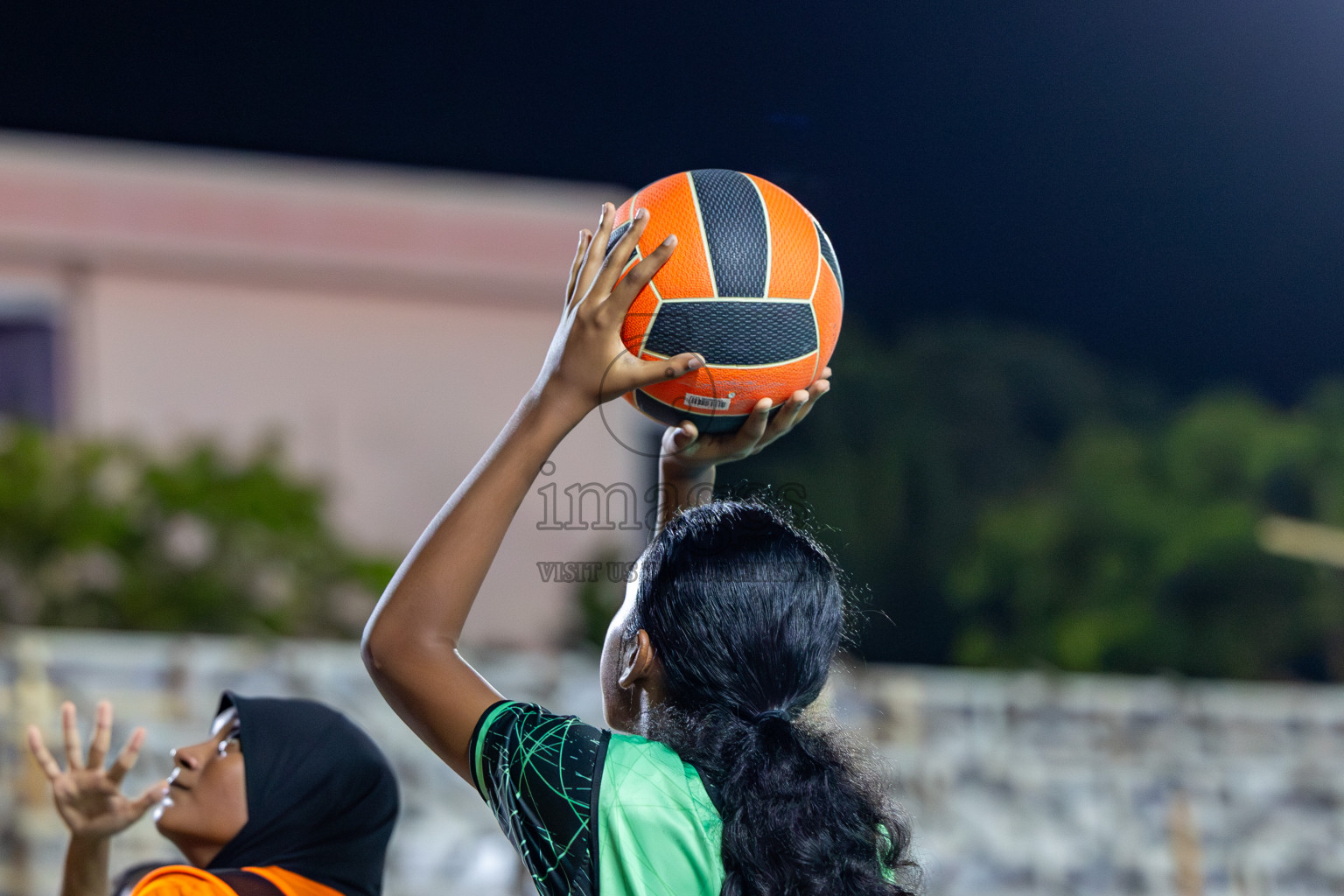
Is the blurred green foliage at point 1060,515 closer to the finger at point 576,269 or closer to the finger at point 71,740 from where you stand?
the finger at point 71,740

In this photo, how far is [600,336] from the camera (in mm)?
1528

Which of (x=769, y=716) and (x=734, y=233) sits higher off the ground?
(x=734, y=233)

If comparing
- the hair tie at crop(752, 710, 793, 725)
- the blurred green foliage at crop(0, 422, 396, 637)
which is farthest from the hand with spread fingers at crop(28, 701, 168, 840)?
the blurred green foliage at crop(0, 422, 396, 637)

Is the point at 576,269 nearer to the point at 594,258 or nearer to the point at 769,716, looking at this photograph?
the point at 594,258

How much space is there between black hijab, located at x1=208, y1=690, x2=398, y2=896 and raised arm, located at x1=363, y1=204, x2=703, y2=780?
100 cm

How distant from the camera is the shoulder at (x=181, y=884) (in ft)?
7.02

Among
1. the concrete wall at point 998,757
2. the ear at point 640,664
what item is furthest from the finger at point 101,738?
the concrete wall at point 998,757

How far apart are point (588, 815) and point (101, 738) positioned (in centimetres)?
147

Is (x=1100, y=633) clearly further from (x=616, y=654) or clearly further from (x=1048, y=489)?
(x=616, y=654)

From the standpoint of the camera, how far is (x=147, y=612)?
7367 millimetres

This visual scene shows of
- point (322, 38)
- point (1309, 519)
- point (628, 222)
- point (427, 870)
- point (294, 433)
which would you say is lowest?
point (427, 870)

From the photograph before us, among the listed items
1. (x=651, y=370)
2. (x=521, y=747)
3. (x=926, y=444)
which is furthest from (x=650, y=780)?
(x=926, y=444)

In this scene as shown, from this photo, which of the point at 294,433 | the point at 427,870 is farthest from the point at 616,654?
the point at 294,433

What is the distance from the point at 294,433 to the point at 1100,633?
237 inches
